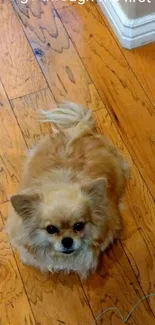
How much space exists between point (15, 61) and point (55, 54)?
174 mm

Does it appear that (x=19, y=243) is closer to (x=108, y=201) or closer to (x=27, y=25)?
(x=108, y=201)

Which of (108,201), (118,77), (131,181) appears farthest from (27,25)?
(108,201)

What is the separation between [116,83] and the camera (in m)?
2.23

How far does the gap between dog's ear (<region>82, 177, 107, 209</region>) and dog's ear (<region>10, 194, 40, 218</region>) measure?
15cm

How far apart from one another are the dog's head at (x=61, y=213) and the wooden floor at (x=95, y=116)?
0.97ft

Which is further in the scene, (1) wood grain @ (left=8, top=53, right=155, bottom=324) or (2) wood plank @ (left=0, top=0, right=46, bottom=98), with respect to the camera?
(2) wood plank @ (left=0, top=0, right=46, bottom=98)

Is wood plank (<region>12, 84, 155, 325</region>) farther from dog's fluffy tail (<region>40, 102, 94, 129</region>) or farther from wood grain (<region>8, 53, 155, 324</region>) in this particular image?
dog's fluffy tail (<region>40, 102, 94, 129</region>)

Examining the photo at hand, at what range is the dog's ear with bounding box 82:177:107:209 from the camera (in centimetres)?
154

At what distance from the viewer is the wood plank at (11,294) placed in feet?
5.93

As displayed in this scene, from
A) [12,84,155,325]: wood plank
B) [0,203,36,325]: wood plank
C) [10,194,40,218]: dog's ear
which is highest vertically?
[10,194,40,218]: dog's ear

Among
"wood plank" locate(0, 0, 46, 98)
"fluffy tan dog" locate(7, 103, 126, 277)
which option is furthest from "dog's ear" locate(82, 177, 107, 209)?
"wood plank" locate(0, 0, 46, 98)

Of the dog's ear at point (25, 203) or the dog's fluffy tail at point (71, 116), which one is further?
A: the dog's fluffy tail at point (71, 116)

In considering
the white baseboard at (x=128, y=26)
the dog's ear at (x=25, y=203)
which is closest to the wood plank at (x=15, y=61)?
the white baseboard at (x=128, y=26)

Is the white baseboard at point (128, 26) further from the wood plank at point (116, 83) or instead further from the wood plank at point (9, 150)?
the wood plank at point (9, 150)
